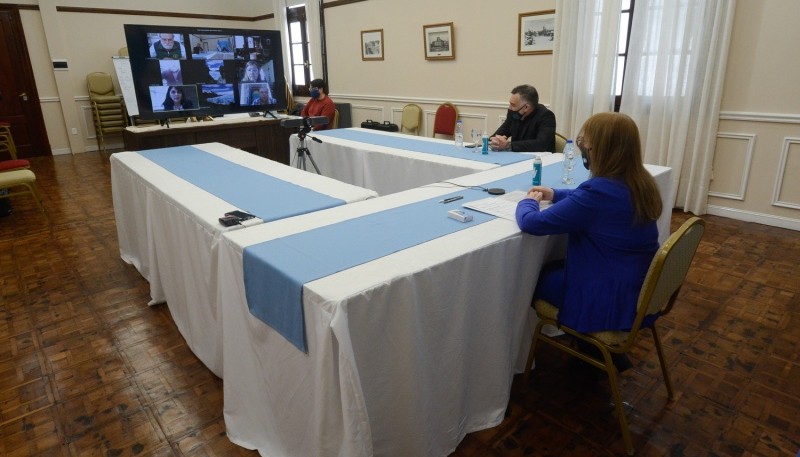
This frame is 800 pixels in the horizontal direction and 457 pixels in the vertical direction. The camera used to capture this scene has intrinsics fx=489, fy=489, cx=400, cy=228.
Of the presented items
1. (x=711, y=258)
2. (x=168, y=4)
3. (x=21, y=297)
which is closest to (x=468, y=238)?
(x=711, y=258)

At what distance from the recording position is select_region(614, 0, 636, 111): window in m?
4.41

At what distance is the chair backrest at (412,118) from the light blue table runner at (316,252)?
4.57m

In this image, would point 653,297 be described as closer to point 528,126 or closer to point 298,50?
point 528,126

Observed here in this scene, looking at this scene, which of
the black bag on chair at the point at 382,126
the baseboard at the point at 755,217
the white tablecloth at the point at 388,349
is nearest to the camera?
the white tablecloth at the point at 388,349

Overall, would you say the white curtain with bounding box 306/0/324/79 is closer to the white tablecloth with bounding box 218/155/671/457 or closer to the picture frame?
the picture frame

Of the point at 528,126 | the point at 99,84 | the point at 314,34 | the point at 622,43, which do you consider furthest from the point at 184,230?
the point at 99,84

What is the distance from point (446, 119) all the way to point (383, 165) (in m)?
2.56

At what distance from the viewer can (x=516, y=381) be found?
2119 millimetres

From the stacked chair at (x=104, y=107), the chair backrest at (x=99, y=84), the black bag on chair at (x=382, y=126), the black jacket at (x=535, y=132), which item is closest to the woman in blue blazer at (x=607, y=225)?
the black jacket at (x=535, y=132)

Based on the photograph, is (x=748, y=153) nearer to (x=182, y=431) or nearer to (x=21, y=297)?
(x=182, y=431)

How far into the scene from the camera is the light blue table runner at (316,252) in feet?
4.75

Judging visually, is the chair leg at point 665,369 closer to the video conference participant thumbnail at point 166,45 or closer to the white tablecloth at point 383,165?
the white tablecloth at point 383,165

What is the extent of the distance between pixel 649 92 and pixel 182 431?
4.41 m

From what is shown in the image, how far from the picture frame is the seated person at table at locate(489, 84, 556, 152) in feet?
5.42
